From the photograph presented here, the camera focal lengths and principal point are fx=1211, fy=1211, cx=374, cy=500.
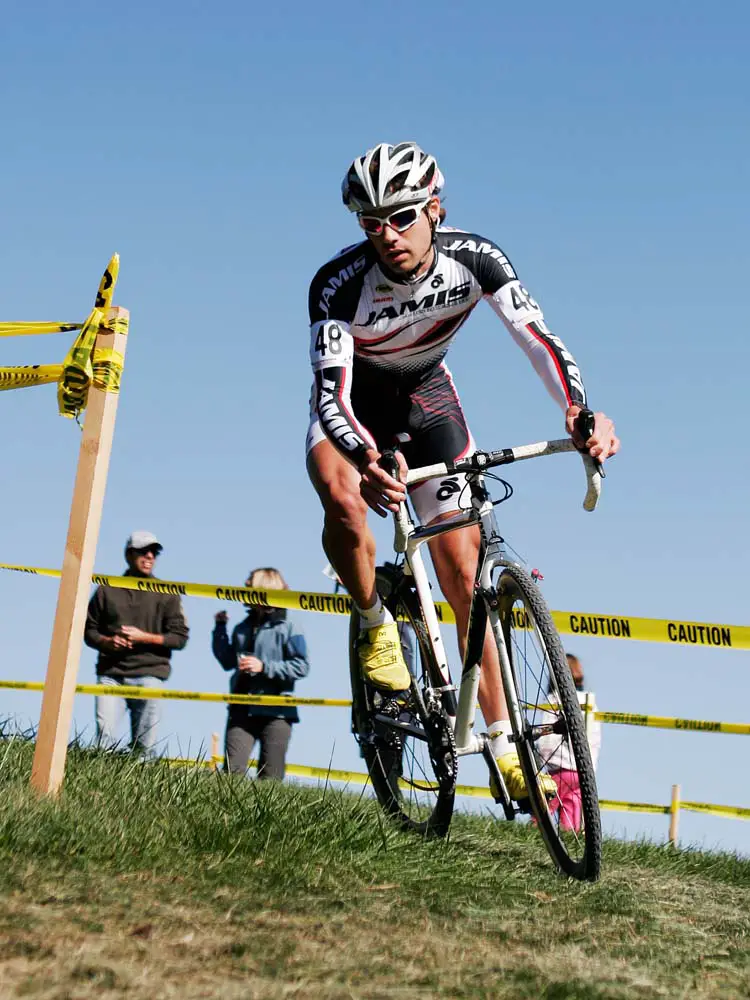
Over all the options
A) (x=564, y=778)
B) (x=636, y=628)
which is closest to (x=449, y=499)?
(x=564, y=778)

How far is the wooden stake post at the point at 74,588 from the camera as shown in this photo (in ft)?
17.0

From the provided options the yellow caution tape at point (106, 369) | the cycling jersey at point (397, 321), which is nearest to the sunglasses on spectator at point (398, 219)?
the cycling jersey at point (397, 321)

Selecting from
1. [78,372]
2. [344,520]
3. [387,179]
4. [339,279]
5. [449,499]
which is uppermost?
[387,179]

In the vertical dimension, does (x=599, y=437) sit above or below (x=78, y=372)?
below

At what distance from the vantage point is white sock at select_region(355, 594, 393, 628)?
5504mm

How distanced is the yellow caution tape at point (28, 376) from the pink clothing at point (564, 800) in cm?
284

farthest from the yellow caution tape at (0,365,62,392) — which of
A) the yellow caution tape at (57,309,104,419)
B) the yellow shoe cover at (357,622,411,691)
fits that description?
the yellow shoe cover at (357,622,411,691)

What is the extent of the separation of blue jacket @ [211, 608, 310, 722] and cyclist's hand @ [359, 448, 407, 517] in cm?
541

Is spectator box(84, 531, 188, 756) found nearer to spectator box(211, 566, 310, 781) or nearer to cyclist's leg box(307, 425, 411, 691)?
spectator box(211, 566, 310, 781)

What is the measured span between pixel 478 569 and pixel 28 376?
243cm

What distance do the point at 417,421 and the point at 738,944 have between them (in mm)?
2652

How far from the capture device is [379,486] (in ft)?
15.3

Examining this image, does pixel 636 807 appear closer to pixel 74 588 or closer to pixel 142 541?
pixel 142 541

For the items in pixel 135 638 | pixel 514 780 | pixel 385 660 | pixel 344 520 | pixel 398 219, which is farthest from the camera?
pixel 135 638
